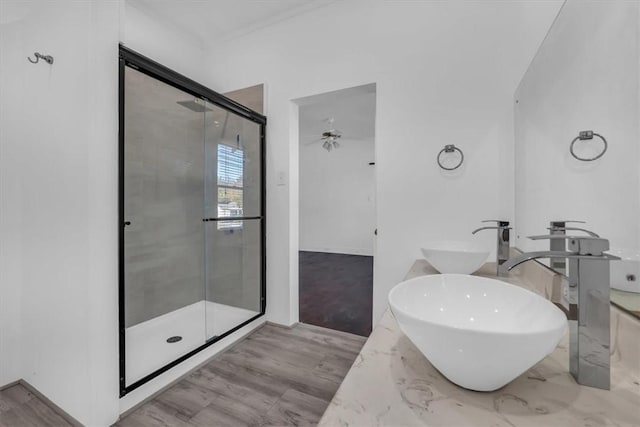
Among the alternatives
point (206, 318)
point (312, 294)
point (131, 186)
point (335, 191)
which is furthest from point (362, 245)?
point (131, 186)

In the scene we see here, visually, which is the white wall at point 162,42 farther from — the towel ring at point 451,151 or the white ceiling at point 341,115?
the towel ring at point 451,151

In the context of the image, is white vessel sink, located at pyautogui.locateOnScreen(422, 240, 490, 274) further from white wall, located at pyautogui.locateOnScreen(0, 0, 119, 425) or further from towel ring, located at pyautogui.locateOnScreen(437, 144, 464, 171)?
white wall, located at pyautogui.locateOnScreen(0, 0, 119, 425)

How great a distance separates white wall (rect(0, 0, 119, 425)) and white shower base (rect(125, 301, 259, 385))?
0.31 meters

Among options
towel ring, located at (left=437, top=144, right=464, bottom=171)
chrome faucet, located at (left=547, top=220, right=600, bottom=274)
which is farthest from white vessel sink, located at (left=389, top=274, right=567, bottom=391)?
towel ring, located at (left=437, top=144, right=464, bottom=171)

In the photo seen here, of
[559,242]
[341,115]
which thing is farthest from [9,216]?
[341,115]

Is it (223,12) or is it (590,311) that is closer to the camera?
(590,311)

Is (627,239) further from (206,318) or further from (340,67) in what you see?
(206,318)

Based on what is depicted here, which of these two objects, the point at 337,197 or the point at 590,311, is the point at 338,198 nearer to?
the point at 337,197

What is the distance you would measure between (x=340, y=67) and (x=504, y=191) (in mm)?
1582

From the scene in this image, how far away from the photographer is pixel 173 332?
223 cm

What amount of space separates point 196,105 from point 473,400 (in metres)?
2.57

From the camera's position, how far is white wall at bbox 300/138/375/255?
6.16m

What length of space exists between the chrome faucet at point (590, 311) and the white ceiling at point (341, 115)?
7.15 ft

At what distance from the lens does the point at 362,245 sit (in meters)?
6.20
